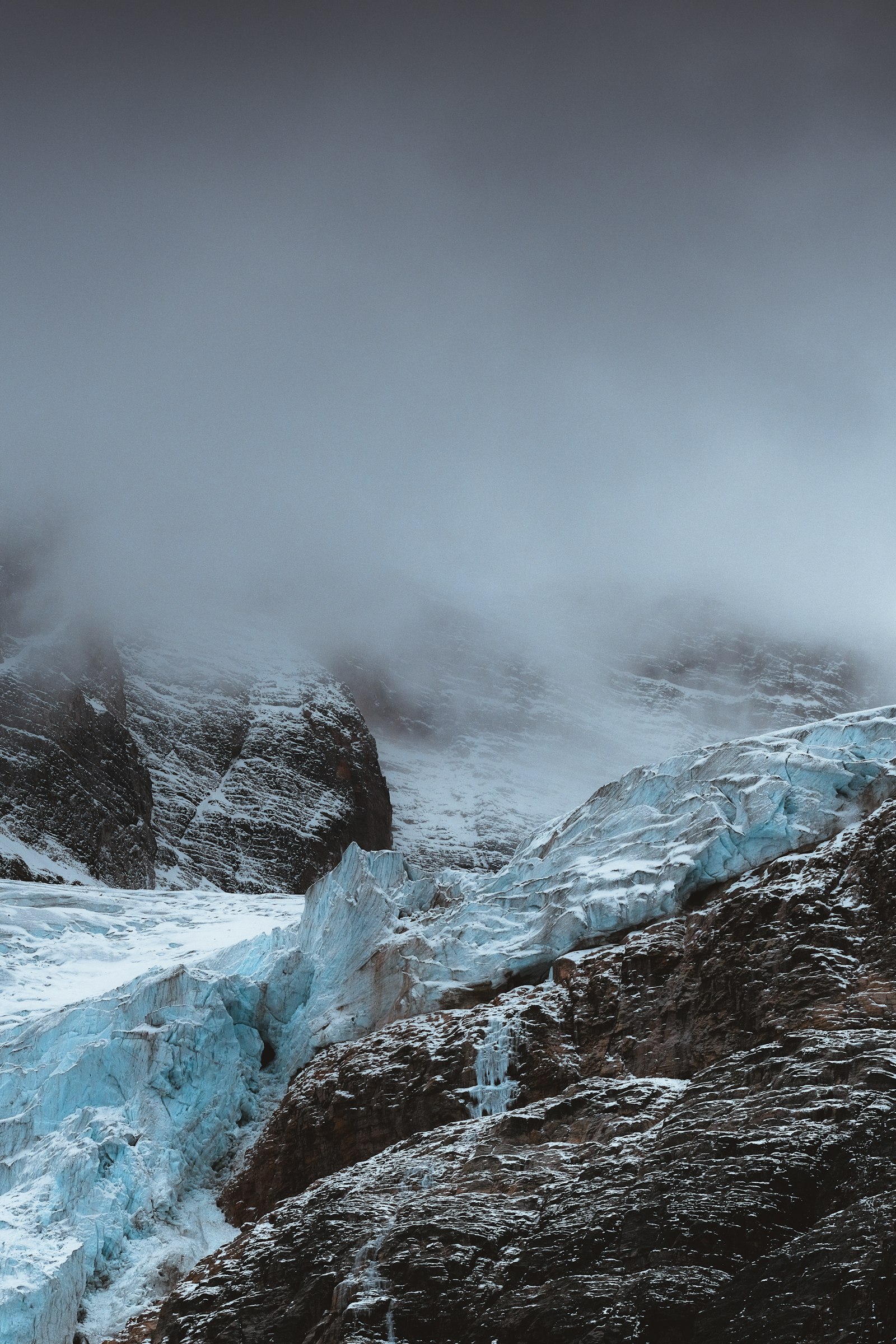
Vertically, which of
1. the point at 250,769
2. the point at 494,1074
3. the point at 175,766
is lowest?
the point at 494,1074

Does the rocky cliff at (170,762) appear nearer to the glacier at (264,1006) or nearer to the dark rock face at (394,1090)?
the glacier at (264,1006)

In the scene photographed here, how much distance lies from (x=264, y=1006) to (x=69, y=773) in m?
74.9

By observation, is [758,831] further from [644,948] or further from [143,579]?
[143,579]

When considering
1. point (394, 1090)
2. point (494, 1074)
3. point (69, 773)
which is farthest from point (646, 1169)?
point (69, 773)

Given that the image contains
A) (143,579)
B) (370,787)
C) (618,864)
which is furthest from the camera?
(143,579)

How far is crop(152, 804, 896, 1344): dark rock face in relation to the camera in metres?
20.6

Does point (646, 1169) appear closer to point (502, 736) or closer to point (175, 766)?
point (175, 766)

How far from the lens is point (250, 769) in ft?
447

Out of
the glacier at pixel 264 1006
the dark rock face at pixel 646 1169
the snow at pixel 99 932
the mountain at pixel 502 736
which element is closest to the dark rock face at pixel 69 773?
the snow at pixel 99 932

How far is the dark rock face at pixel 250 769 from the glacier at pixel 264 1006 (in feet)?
235

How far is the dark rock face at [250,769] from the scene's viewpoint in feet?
405

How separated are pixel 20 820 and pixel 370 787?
43264 millimetres

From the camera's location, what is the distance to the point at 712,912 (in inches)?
1460

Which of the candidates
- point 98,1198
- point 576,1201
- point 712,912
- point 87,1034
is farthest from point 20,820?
point 576,1201
